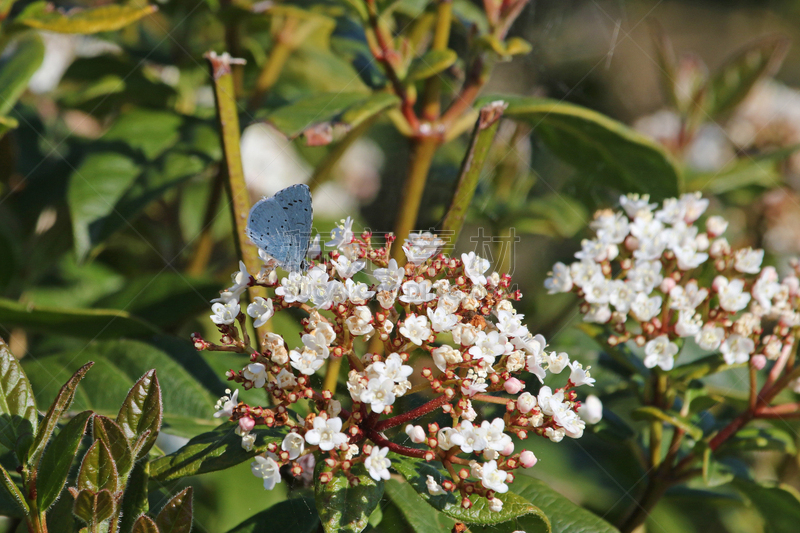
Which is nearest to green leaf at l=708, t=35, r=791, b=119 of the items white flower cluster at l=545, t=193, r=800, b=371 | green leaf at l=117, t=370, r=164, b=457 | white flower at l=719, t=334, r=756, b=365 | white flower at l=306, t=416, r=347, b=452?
white flower cluster at l=545, t=193, r=800, b=371

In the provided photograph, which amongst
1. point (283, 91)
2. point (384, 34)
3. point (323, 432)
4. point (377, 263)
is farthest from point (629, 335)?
point (283, 91)

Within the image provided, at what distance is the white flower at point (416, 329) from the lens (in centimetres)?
96

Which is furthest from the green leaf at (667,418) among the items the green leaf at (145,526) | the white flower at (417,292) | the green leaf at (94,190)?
the green leaf at (94,190)

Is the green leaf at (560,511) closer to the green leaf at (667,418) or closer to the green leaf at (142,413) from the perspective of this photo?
the green leaf at (667,418)

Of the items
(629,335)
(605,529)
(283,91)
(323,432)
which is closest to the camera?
(323,432)

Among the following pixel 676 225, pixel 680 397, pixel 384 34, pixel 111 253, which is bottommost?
pixel 111 253

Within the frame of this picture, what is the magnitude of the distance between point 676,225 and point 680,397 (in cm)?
42

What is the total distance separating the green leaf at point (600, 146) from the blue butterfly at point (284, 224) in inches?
21.8

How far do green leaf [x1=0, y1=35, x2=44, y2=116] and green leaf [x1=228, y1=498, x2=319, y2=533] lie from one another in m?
0.90

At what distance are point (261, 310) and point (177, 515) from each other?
31cm

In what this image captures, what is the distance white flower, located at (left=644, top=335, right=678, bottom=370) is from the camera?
1.28 m

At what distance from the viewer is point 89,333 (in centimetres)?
147

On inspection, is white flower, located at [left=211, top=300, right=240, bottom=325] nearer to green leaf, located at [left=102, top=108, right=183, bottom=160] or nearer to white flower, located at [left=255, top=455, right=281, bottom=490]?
white flower, located at [left=255, top=455, right=281, bottom=490]

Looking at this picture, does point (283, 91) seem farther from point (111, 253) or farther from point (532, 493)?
point (532, 493)
